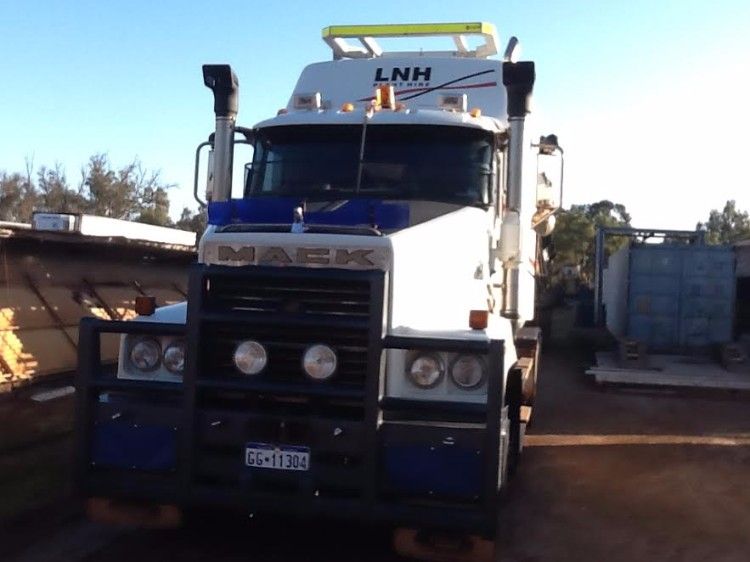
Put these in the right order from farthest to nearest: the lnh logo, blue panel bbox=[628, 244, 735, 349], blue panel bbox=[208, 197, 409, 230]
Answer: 1. blue panel bbox=[628, 244, 735, 349]
2. the lnh logo
3. blue panel bbox=[208, 197, 409, 230]

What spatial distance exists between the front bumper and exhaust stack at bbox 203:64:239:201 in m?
2.73

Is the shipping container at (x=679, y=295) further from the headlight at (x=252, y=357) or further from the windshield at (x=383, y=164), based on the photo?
the headlight at (x=252, y=357)

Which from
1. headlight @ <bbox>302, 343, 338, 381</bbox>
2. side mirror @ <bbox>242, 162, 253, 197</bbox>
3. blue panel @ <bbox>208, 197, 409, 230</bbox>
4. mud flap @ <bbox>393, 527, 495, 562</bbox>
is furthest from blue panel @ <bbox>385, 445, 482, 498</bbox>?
side mirror @ <bbox>242, 162, 253, 197</bbox>

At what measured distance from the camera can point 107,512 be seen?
5406mm

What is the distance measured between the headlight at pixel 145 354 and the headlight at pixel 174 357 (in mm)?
62

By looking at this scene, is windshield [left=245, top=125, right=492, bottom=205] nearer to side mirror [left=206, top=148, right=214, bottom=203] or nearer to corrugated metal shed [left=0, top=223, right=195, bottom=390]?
side mirror [left=206, top=148, right=214, bottom=203]

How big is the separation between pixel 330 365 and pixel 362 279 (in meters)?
0.53

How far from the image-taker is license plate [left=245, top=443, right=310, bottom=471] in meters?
5.00

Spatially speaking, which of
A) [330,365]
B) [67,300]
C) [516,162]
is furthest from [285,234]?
[67,300]

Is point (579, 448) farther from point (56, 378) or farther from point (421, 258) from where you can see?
point (56, 378)

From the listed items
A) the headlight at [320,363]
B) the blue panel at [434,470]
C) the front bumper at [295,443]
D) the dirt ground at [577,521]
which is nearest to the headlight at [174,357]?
the front bumper at [295,443]

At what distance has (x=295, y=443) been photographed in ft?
16.5

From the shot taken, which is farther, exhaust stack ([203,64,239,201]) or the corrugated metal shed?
the corrugated metal shed

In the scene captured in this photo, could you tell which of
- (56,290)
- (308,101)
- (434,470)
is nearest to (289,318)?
(434,470)
